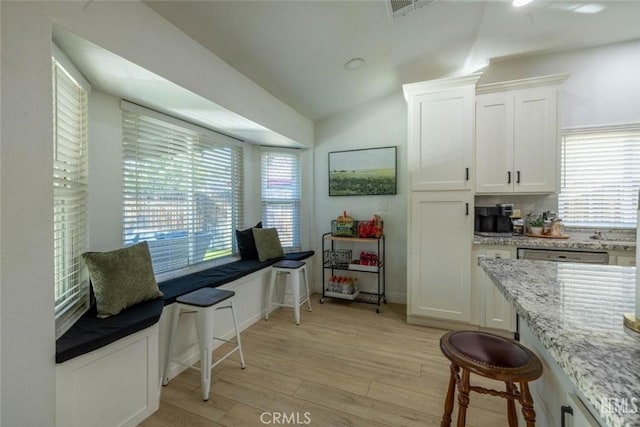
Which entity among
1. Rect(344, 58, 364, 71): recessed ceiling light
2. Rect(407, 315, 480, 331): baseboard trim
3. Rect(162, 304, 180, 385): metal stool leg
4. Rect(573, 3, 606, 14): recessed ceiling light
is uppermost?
Rect(573, 3, 606, 14): recessed ceiling light

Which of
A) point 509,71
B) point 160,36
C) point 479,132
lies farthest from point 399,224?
point 160,36

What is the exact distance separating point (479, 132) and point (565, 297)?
2.20m

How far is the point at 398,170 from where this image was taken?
11.3ft

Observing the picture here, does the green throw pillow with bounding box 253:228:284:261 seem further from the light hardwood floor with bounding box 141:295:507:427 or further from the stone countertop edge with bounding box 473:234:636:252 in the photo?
the stone countertop edge with bounding box 473:234:636:252

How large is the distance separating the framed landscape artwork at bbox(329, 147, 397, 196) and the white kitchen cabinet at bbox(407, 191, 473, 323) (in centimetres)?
76

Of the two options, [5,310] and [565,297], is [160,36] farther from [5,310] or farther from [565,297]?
[565,297]

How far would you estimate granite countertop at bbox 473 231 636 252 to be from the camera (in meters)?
2.18

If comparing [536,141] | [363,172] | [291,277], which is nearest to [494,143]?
[536,141]

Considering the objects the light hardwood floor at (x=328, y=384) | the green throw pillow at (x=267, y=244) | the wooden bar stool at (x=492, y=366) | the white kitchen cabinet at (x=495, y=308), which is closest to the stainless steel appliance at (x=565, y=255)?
the white kitchen cabinet at (x=495, y=308)

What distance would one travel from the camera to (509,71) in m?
2.94

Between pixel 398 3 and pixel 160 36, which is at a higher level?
pixel 398 3

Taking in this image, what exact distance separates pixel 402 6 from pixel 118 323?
2778 mm

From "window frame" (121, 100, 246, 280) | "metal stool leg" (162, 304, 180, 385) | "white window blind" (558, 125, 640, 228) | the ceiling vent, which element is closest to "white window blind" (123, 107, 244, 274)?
"window frame" (121, 100, 246, 280)

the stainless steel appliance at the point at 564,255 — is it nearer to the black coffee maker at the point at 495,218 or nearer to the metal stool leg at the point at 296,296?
the black coffee maker at the point at 495,218
